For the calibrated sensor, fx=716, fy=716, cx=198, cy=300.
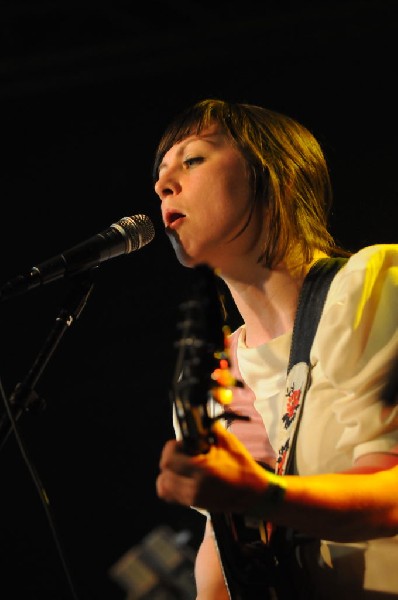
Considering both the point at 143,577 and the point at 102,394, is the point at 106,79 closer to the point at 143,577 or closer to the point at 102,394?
the point at 102,394

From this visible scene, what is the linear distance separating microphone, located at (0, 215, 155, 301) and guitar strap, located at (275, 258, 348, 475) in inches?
19.5

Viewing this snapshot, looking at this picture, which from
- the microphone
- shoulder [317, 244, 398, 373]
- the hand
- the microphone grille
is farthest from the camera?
the microphone grille

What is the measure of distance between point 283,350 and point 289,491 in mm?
688

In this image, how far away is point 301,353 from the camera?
6.05ft

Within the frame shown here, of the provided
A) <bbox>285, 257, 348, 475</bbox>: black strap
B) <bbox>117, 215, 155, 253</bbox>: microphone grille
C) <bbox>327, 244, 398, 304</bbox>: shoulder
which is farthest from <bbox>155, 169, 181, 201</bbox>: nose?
<bbox>327, 244, 398, 304</bbox>: shoulder

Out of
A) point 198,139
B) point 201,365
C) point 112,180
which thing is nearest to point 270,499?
point 201,365

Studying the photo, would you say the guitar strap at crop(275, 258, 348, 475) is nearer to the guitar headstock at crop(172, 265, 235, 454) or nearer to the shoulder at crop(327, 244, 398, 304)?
the shoulder at crop(327, 244, 398, 304)

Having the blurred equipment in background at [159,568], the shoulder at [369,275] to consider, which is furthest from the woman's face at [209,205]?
the blurred equipment in background at [159,568]

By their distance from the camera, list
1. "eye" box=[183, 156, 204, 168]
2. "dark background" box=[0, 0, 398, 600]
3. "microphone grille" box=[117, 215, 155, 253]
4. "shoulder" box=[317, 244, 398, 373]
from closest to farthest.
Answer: "shoulder" box=[317, 244, 398, 373], "microphone grille" box=[117, 215, 155, 253], "eye" box=[183, 156, 204, 168], "dark background" box=[0, 0, 398, 600]

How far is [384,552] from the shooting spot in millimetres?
1637

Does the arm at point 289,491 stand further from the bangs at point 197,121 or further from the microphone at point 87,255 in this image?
the bangs at point 197,121

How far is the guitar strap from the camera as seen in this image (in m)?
1.78

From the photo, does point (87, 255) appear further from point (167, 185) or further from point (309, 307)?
point (309, 307)

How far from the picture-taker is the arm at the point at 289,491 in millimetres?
1226
